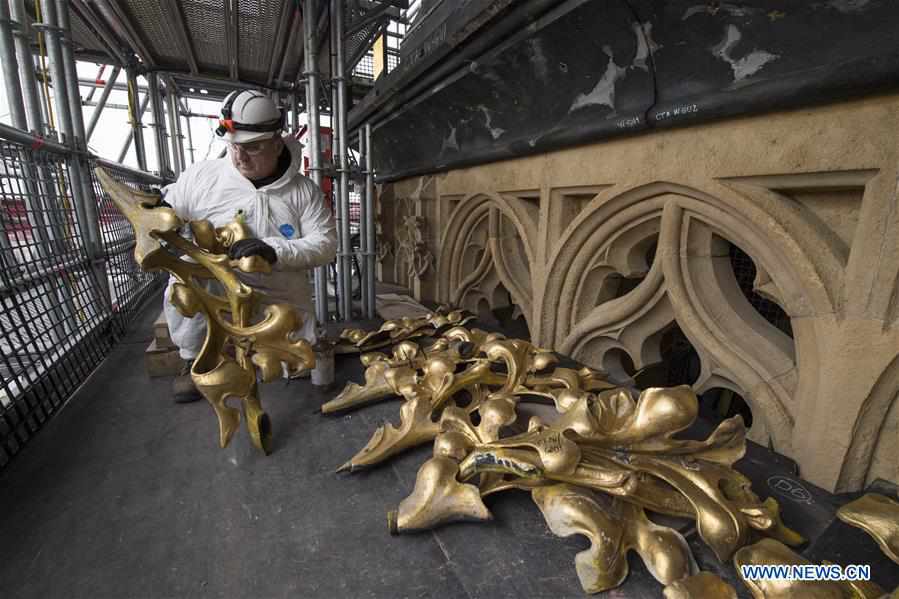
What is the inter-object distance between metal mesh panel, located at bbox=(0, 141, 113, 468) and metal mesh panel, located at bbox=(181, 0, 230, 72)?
1162 millimetres

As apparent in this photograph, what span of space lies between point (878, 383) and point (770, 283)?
10.1 inches

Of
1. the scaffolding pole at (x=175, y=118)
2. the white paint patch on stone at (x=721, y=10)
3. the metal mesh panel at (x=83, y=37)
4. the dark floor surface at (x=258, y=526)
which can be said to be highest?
the metal mesh panel at (x=83, y=37)

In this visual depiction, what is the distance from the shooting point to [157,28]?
7.99ft

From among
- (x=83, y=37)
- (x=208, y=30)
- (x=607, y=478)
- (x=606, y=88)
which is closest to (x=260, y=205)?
(x=606, y=88)

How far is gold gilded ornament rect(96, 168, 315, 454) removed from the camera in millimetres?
780

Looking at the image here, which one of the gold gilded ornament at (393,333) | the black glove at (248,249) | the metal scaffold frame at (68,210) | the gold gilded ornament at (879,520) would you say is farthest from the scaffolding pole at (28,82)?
the gold gilded ornament at (879,520)

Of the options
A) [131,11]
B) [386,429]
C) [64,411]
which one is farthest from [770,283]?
[131,11]

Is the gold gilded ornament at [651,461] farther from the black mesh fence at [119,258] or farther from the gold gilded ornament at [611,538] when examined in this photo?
the black mesh fence at [119,258]

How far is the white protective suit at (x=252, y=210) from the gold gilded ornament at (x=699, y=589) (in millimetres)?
1080

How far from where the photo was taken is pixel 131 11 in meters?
2.21

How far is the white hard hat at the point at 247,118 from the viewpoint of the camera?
3.66ft

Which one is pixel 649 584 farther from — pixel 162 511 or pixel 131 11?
pixel 131 11

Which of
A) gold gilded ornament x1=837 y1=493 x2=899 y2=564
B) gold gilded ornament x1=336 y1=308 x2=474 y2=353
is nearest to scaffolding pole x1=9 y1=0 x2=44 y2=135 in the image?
gold gilded ornament x1=336 y1=308 x2=474 y2=353

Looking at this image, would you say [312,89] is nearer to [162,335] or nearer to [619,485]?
[162,335]
